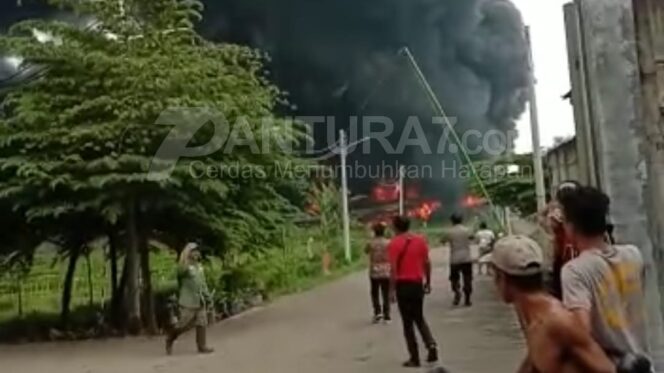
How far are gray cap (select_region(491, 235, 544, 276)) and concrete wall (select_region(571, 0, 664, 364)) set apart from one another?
6.29 feet

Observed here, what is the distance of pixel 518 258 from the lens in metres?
3.39

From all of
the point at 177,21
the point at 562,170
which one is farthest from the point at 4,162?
the point at 562,170

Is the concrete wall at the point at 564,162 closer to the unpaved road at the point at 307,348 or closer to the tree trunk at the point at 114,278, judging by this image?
the unpaved road at the point at 307,348

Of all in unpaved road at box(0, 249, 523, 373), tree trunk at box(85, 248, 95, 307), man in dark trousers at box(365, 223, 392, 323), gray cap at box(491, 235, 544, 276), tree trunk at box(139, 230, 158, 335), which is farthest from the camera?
tree trunk at box(85, 248, 95, 307)

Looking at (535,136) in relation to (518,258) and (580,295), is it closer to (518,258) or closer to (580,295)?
(580,295)

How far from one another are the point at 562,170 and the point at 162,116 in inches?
247

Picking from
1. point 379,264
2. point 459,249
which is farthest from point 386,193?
point 379,264

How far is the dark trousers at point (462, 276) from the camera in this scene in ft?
47.2

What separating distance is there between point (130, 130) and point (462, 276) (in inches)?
218

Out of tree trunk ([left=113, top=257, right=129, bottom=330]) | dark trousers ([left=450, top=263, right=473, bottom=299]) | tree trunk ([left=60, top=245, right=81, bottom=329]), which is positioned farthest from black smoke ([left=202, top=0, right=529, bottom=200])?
dark trousers ([left=450, top=263, right=473, bottom=299])

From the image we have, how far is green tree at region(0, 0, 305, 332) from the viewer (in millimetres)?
14305

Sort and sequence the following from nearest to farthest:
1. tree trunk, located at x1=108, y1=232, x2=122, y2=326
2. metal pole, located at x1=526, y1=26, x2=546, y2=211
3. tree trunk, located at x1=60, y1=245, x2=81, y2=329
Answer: metal pole, located at x1=526, y1=26, x2=546, y2=211 < tree trunk, located at x1=108, y1=232, x2=122, y2=326 < tree trunk, located at x1=60, y1=245, x2=81, y2=329

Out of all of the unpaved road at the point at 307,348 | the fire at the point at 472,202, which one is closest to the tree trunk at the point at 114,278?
the unpaved road at the point at 307,348

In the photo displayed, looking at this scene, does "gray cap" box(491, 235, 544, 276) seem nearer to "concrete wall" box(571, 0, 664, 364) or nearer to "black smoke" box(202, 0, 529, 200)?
"concrete wall" box(571, 0, 664, 364)
